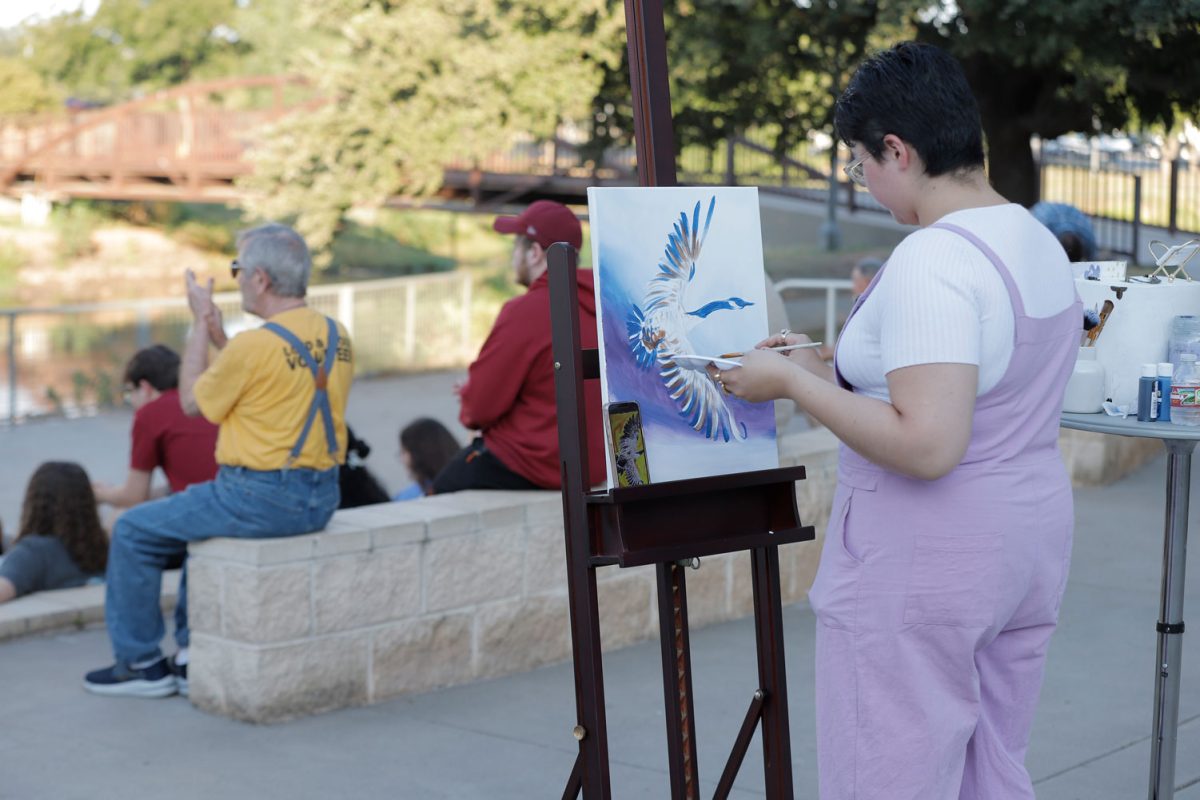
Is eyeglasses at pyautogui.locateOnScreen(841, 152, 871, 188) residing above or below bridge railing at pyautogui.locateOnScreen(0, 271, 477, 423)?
above

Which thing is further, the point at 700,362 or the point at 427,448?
the point at 427,448

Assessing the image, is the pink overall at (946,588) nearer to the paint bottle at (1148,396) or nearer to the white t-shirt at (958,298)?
the white t-shirt at (958,298)

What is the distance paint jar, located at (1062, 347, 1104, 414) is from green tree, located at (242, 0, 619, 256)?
51.3 feet

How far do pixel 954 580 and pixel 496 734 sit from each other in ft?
8.96

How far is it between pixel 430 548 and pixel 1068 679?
238 cm

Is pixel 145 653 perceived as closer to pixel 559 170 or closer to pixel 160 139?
pixel 559 170

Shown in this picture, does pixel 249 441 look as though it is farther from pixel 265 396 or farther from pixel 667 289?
pixel 667 289

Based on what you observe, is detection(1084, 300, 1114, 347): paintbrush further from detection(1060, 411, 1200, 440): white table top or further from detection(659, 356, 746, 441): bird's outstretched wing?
detection(659, 356, 746, 441): bird's outstretched wing

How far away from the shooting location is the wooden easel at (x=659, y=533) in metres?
3.06

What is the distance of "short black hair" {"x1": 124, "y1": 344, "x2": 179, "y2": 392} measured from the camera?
6.40 m

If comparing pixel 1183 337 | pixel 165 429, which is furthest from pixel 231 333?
pixel 1183 337

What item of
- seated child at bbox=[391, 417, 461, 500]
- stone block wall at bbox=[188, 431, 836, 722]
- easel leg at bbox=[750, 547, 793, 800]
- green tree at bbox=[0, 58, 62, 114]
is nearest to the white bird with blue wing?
easel leg at bbox=[750, 547, 793, 800]

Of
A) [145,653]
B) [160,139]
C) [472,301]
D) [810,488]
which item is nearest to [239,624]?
[145,653]

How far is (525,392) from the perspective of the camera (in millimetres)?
5730
